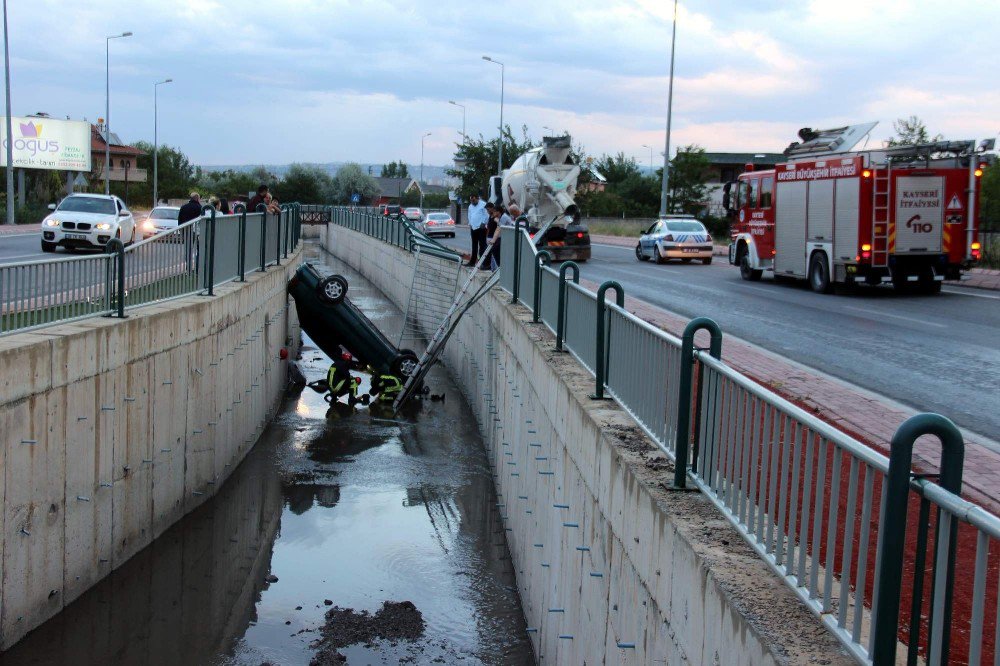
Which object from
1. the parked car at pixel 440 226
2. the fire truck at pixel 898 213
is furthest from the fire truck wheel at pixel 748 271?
the parked car at pixel 440 226

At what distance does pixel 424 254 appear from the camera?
22844mm

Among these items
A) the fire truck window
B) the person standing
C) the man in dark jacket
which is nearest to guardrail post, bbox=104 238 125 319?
the man in dark jacket

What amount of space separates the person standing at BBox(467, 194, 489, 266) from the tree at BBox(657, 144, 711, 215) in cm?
5529

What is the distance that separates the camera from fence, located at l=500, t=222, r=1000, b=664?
2.87 m

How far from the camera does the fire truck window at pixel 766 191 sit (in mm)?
27250

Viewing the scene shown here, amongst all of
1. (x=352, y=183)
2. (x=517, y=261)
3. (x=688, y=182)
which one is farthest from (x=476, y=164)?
(x=517, y=261)

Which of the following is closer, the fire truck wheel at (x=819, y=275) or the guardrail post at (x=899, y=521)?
the guardrail post at (x=899, y=521)

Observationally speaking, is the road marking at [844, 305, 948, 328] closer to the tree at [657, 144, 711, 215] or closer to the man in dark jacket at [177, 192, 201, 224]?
the man in dark jacket at [177, 192, 201, 224]

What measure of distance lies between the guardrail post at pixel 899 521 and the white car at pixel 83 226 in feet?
88.8

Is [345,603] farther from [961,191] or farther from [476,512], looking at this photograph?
[961,191]

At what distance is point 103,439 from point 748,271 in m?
21.2

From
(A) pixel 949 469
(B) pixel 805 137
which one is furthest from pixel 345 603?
(B) pixel 805 137

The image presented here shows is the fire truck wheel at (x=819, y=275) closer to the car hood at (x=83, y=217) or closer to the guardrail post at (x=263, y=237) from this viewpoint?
the guardrail post at (x=263, y=237)

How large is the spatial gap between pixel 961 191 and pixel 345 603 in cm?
1726
